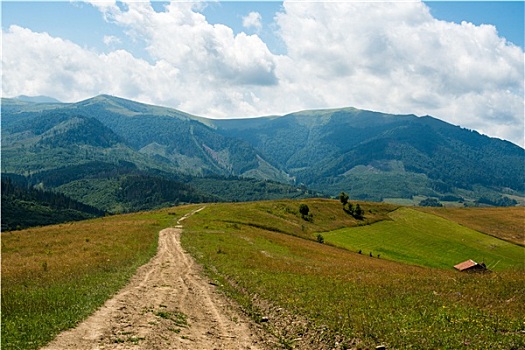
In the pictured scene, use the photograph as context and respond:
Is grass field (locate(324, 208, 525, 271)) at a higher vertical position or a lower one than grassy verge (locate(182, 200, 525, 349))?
lower

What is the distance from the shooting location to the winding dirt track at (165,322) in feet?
55.3

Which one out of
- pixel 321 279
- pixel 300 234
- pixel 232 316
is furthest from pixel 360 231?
pixel 232 316

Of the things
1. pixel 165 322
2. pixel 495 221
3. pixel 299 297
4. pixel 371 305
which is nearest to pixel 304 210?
pixel 495 221

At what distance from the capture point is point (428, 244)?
105m

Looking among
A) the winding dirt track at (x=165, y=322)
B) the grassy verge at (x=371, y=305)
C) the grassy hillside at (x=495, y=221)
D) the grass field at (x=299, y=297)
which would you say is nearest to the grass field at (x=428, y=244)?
the grassy hillside at (x=495, y=221)

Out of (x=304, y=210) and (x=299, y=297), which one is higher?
(x=304, y=210)

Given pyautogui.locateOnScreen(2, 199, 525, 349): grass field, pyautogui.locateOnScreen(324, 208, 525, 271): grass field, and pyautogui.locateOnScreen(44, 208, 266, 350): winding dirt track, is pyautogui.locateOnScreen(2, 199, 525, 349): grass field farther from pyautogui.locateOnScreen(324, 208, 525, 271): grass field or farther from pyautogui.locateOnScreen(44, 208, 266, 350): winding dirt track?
pyautogui.locateOnScreen(324, 208, 525, 271): grass field

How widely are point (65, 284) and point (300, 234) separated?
66977mm

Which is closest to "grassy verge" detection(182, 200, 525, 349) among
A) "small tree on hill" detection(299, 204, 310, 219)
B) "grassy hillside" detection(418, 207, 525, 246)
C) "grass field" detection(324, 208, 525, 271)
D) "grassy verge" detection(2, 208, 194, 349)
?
"grassy verge" detection(2, 208, 194, 349)

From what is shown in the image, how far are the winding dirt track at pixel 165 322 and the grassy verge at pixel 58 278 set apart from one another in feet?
3.37

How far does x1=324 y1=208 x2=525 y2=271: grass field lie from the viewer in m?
90.2

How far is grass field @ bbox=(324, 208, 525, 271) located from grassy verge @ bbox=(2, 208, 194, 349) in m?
55.3

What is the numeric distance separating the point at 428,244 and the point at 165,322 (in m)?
99.7

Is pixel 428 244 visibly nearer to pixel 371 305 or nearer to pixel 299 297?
pixel 299 297
